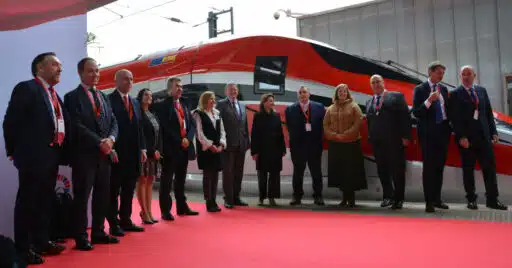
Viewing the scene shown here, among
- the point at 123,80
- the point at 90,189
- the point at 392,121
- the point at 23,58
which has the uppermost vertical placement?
the point at 23,58

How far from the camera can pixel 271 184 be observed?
498 cm

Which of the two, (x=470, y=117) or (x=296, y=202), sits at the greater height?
(x=470, y=117)

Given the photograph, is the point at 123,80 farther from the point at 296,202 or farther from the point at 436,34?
the point at 436,34

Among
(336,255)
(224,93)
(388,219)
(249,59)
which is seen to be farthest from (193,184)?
(336,255)

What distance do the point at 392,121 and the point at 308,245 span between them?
6.55 feet

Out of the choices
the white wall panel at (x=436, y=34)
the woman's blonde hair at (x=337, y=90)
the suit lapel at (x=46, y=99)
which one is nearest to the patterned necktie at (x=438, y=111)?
the woman's blonde hair at (x=337, y=90)

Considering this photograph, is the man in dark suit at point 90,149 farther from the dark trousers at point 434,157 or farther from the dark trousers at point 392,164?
the dark trousers at point 434,157

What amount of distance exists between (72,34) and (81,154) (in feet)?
3.71

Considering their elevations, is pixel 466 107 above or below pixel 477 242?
above

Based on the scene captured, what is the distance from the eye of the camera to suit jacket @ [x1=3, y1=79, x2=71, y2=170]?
8.39 ft

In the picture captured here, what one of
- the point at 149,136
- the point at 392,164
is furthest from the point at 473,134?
the point at 149,136

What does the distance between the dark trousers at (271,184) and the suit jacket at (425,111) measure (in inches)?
61.2

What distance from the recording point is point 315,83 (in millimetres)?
4980

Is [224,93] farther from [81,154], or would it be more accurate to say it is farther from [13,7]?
[13,7]
